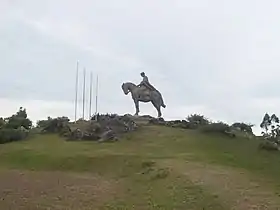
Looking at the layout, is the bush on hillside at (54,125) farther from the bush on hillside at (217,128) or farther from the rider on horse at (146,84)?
the bush on hillside at (217,128)

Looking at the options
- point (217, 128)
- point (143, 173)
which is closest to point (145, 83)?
point (217, 128)

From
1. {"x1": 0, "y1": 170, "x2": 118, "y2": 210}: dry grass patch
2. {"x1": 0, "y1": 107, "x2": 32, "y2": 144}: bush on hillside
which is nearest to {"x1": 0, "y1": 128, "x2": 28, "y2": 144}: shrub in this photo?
{"x1": 0, "y1": 107, "x2": 32, "y2": 144}: bush on hillside

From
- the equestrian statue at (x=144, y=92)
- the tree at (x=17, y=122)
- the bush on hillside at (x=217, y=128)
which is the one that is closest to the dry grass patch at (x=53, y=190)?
the bush on hillside at (x=217, y=128)

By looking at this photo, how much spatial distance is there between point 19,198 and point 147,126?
77.3ft

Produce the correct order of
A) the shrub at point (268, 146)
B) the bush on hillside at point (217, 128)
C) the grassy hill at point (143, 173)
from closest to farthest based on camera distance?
the grassy hill at point (143, 173)
the shrub at point (268, 146)
the bush on hillside at point (217, 128)

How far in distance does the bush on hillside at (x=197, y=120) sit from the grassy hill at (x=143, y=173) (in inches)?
168

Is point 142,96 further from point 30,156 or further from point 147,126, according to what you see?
point 30,156

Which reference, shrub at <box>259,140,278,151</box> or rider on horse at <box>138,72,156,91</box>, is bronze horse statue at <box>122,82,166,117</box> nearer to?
rider on horse at <box>138,72,156,91</box>

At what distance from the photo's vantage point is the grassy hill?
23.3 metres

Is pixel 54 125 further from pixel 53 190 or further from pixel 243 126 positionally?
pixel 53 190

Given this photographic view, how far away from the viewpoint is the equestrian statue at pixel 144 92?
49.8 metres

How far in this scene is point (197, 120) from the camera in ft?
168

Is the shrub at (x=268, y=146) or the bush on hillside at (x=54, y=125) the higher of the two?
the bush on hillside at (x=54, y=125)

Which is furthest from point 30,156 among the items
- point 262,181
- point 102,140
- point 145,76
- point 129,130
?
point 145,76
